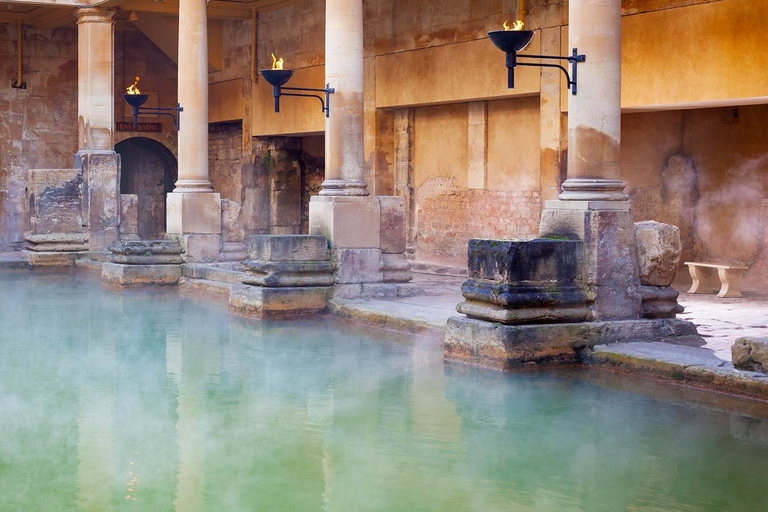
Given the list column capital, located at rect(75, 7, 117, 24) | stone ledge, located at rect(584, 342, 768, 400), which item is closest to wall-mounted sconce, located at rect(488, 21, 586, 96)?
stone ledge, located at rect(584, 342, 768, 400)

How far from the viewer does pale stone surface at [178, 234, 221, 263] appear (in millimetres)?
13500

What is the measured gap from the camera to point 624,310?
25.5ft

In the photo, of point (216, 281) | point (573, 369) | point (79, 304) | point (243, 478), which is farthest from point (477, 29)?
point (243, 478)

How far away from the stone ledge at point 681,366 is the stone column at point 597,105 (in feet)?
4.05

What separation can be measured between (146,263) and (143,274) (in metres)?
0.16

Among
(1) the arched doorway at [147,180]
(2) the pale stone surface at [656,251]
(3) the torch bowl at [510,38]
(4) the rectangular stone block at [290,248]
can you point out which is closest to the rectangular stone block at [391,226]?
(4) the rectangular stone block at [290,248]

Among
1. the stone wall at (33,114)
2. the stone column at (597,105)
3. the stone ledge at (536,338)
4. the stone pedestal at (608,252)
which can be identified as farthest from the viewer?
the stone wall at (33,114)

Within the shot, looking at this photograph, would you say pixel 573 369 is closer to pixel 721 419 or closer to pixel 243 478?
pixel 721 419

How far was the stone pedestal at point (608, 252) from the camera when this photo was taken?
7660 mm

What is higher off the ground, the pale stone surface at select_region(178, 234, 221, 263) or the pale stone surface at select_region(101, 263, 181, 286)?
the pale stone surface at select_region(178, 234, 221, 263)

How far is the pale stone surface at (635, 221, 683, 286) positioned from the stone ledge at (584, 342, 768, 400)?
2.08 ft

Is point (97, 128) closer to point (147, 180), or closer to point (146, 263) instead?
point (146, 263)

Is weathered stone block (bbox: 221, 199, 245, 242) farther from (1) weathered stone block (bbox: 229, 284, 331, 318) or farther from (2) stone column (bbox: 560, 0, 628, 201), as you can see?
Answer: (2) stone column (bbox: 560, 0, 628, 201)

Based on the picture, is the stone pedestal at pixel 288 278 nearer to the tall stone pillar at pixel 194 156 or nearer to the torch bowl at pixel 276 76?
the torch bowl at pixel 276 76
